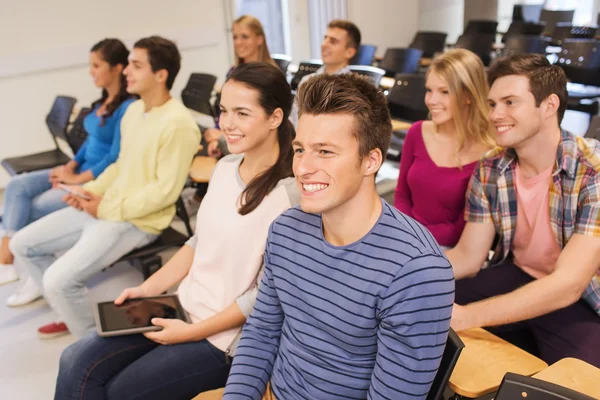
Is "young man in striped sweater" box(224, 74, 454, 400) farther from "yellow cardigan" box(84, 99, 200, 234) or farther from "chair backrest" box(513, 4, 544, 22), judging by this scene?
"chair backrest" box(513, 4, 544, 22)

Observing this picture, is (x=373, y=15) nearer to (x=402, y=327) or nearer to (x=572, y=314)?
(x=572, y=314)

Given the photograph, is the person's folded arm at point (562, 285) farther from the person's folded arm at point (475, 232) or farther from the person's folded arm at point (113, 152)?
the person's folded arm at point (113, 152)

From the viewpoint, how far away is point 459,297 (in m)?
2.01

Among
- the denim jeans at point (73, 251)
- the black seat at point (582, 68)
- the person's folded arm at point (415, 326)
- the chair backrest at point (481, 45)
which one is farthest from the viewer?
the chair backrest at point (481, 45)

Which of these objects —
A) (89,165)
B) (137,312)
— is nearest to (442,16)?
(89,165)

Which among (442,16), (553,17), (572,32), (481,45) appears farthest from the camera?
(442,16)

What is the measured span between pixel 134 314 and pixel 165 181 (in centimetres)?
86

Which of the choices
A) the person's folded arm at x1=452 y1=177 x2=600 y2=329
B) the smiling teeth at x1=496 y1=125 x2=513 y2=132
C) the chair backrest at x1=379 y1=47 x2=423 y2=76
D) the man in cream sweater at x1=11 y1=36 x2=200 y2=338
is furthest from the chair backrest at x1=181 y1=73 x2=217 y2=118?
the person's folded arm at x1=452 y1=177 x2=600 y2=329

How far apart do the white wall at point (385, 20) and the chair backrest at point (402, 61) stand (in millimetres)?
1993

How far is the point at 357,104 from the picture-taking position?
4.11 feet

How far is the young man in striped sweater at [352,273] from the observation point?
117cm

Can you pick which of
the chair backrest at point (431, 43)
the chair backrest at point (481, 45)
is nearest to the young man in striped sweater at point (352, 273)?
the chair backrest at point (481, 45)

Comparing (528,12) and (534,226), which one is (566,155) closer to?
(534,226)

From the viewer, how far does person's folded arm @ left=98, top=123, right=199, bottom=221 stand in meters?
2.53
